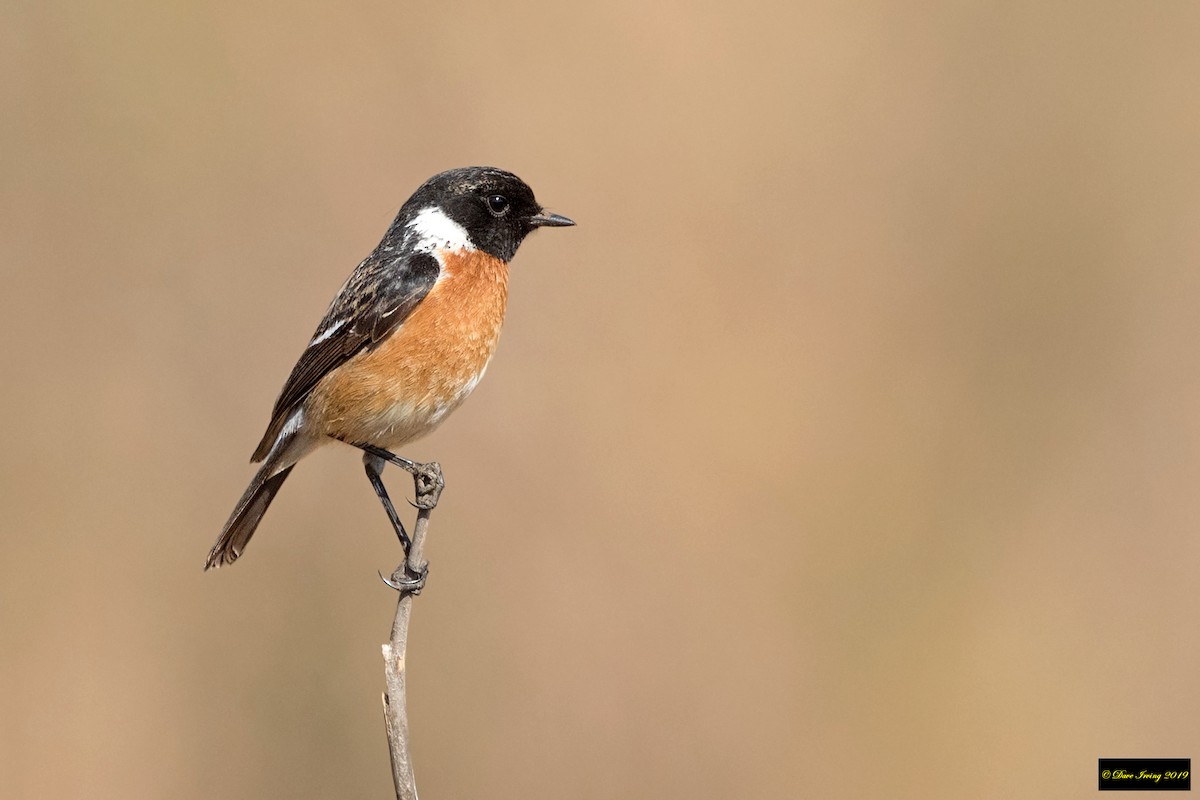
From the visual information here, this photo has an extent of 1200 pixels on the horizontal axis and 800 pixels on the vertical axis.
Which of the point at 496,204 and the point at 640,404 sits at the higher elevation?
the point at 496,204

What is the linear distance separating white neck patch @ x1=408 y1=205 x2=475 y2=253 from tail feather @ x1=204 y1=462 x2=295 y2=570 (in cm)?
115

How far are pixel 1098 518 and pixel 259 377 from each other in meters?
4.69

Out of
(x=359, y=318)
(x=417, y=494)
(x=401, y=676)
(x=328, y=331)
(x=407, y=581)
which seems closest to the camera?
(x=401, y=676)

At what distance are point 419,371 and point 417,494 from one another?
60cm

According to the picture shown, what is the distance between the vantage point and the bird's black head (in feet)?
17.1

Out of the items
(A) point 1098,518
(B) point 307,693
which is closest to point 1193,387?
(A) point 1098,518

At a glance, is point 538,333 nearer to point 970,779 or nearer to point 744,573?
point 744,573

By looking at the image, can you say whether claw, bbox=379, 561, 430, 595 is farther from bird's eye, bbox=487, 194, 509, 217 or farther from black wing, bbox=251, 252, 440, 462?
bird's eye, bbox=487, 194, 509, 217

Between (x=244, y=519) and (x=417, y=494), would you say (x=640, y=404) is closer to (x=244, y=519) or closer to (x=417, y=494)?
(x=244, y=519)

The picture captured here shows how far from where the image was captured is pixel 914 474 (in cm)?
685

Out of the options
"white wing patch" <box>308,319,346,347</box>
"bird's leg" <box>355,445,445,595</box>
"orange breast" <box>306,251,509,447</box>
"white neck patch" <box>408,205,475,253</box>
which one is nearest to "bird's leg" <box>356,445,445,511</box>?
"bird's leg" <box>355,445,445,595</box>

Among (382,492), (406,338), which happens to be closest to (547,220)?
(406,338)

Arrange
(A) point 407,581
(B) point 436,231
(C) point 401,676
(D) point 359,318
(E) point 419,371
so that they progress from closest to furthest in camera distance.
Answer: (C) point 401,676 < (A) point 407,581 < (E) point 419,371 < (D) point 359,318 < (B) point 436,231

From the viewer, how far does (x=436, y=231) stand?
5.21 meters
